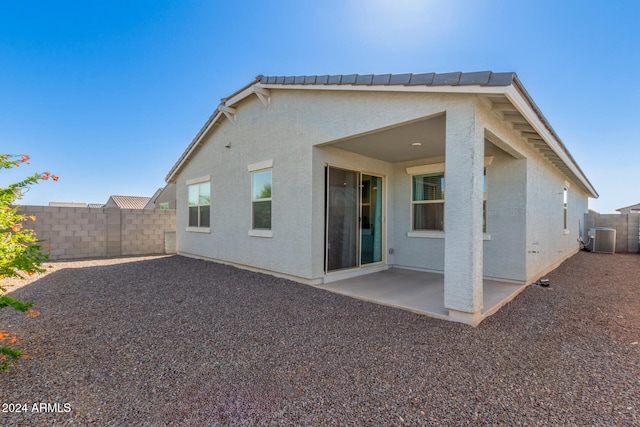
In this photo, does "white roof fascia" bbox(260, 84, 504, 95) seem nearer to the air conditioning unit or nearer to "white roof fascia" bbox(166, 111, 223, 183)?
"white roof fascia" bbox(166, 111, 223, 183)

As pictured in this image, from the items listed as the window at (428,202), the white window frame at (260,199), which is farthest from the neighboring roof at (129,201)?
the window at (428,202)

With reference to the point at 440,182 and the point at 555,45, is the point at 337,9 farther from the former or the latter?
the point at 555,45

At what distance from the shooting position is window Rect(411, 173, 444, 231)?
7410mm

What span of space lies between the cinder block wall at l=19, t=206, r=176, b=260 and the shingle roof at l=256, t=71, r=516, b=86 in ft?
33.3

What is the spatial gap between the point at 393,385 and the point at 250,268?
19.4ft

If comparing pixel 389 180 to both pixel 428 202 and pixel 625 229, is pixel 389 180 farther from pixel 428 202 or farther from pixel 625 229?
pixel 625 229

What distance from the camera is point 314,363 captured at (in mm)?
2975

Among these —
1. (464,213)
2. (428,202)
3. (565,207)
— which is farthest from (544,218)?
(464,213)

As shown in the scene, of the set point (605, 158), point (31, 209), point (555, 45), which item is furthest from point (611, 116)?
point (31, 209)

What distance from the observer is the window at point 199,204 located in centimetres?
1009

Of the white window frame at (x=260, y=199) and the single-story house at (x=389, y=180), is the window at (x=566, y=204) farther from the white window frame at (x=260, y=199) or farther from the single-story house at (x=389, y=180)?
the white window frame at (x=260, y=199)

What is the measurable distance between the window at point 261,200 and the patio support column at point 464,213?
4.57m

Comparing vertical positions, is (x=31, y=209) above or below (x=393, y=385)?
above

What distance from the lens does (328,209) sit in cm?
658
